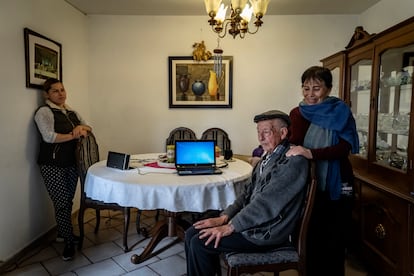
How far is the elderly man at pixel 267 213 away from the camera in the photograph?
1469 mm

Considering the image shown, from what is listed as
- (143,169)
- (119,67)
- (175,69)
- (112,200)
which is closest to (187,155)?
(143,169)

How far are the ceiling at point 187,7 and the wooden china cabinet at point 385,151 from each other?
828 millimetres

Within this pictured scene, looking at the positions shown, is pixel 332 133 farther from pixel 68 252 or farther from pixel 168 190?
pixel 68 252

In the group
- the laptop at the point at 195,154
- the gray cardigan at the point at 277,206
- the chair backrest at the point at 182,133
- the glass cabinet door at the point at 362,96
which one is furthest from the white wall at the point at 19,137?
the glass cabinet door at the point at 362,96

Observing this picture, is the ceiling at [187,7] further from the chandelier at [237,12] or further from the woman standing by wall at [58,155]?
the woman standing by wall at [58,155]

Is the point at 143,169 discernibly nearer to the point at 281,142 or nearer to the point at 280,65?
the point at 281,142

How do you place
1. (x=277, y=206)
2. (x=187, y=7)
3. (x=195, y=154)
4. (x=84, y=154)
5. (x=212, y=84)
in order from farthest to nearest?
(x=212, y=84)
(x=187, y=7)
(x=84, y=154)
(x=195, y=154)
(x=277, y=206)

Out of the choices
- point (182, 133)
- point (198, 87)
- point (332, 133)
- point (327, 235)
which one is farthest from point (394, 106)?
point (182, 133)

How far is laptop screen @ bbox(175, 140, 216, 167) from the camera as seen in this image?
7.45 ft

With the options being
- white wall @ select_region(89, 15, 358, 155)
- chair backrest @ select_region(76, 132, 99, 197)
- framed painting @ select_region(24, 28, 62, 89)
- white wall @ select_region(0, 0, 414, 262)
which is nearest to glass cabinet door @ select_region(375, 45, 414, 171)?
white wall @ select_region(0, 0, 414, 262)

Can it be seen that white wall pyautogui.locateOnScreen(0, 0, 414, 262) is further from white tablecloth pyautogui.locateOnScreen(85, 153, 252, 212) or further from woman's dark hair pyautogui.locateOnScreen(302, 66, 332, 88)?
woman's dark hair pyautogui.locateOnScreen(302, 66, 332, 88)

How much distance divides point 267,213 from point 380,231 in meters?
1.20

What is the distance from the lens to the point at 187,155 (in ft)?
7.47

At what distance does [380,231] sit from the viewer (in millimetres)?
2191
